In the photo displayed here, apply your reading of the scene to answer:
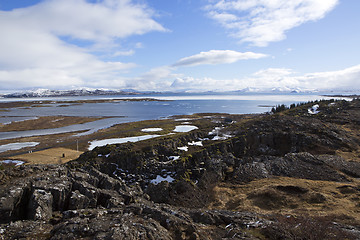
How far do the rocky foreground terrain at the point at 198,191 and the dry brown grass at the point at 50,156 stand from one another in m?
19.7

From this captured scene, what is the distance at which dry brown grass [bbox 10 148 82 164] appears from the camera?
1727 inches

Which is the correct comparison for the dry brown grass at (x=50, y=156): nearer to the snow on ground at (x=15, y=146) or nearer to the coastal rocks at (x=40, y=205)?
the snow on ground at (x=15, y=146)

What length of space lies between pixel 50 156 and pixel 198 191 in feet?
135

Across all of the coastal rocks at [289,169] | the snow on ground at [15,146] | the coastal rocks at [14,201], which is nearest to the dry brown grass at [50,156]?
the snow on ground at [15,146]

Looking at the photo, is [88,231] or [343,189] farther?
[343,189]

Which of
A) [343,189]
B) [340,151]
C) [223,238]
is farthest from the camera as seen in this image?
[340,151]

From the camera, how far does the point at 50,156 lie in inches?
1882

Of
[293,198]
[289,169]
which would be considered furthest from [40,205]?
[289,169]

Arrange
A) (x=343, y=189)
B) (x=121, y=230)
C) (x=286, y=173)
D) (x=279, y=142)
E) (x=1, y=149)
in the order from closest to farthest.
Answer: (x=121, y=230) → (x=343, y=189) → (x=286, y=173) → (x=279, y=142) → (x=1, y=149)

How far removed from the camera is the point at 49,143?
60500 millimetres

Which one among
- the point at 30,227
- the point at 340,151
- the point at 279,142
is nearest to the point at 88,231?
the point at 30,227

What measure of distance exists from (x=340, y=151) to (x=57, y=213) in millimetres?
42197

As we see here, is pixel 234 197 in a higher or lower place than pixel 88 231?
lower

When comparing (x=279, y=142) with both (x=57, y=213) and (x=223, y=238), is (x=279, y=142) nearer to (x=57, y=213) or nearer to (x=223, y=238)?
(x=223, y=238)
